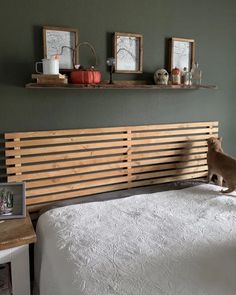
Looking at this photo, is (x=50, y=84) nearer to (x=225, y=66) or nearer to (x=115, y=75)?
(x=115, y=75)

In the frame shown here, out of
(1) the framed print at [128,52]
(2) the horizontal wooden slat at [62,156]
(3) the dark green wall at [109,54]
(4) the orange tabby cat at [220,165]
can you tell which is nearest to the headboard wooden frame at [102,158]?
(2) the horizontal wooden slat at [62,156]

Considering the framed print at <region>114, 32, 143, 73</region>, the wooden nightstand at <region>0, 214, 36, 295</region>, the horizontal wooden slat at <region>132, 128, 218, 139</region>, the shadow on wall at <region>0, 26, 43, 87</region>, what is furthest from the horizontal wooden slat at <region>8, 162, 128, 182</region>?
the framed print at <region>114, 32, 143, 73</region>

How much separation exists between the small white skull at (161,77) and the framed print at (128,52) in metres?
0.14

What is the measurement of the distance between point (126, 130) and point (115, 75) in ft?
1.47

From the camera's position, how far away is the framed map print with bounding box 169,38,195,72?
250cm

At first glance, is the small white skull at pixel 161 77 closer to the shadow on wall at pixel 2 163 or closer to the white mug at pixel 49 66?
the white mug at pixel 49 66

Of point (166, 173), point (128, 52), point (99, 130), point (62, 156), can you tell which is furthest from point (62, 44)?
point (166, 173)

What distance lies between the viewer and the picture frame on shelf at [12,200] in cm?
180

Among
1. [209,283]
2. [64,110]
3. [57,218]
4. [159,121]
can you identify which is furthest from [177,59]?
[209,283]

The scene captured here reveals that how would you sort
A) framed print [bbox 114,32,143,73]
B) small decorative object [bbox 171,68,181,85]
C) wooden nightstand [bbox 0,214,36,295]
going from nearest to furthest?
1. wooden nightstand [bbox 0,214,36,295]
2. framed print [bbox 114,32,143,73]
3. small decorative object [bbox 171,68,181,85]

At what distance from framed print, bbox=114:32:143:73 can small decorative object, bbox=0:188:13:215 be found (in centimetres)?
121

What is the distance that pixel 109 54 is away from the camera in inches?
89.2

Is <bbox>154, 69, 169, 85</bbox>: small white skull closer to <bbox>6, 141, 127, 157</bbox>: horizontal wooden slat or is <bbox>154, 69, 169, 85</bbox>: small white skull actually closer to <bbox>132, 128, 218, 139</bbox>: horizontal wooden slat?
<bbox>132, 128, 218, 139</bbox>: horizontal wooden slat

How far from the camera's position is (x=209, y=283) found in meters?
1.25
